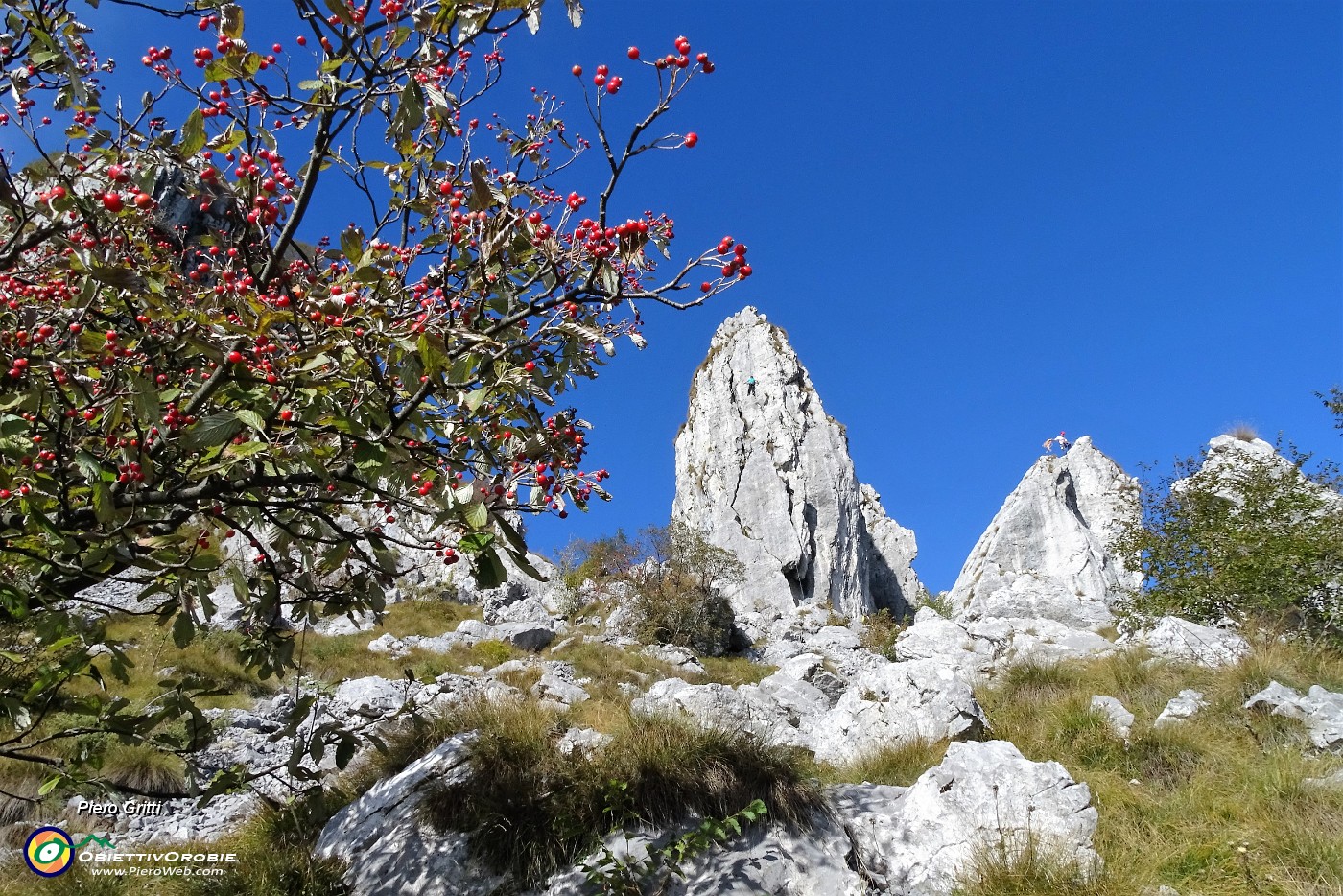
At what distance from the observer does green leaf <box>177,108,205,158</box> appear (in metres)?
2.54

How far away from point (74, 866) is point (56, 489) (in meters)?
4.05

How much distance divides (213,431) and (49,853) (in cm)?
548

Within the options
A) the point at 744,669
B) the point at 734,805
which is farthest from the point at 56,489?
the point at 744,669

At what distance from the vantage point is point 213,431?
2223 mm

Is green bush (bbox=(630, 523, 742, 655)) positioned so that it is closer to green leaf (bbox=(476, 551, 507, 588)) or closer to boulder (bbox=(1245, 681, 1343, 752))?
boulder (bbox=(1245, 681, 1343, 752))

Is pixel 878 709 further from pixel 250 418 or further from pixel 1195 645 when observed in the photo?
pixel 250 418

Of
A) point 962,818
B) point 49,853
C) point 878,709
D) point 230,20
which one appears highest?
point 230,20

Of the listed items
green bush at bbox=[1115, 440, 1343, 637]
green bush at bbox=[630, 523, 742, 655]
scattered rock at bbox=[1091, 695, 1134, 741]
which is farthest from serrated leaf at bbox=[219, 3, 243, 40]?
green bush at bbox=[630, 523, 742, 655]

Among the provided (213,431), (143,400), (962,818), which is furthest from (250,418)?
(962,818)

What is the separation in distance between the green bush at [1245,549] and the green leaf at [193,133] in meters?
16.4

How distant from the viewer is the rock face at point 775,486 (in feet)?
184

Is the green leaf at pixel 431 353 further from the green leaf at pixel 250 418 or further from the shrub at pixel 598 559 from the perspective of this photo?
A: the shrub at pixel 598 559

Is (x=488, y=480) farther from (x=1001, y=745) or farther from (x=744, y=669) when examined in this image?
(x=744, y=669)

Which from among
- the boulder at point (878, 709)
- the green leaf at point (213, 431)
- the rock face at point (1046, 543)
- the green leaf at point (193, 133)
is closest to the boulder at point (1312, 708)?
the boulder at point (878, 709)
